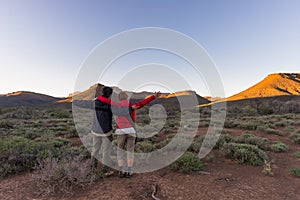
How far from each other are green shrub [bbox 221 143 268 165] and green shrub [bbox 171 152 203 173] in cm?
147

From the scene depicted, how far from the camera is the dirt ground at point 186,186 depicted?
3.72 m

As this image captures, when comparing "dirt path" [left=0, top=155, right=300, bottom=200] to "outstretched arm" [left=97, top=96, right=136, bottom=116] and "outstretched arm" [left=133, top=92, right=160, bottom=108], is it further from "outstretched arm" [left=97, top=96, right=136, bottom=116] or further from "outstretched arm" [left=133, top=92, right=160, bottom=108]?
"outstretched arm" [left=133, top=92, right=160, bottom=108]

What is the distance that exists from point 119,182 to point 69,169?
3.72 feet

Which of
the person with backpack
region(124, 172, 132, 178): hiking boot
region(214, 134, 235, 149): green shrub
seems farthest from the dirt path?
region(214, 134, 235, 149): green shrub

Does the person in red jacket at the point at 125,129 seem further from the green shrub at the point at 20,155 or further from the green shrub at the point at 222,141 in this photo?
the green shrub at the point at 222,141

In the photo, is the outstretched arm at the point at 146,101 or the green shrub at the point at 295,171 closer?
the outstretched arm at the point at 146,101

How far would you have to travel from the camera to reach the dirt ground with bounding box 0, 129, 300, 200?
146 inches

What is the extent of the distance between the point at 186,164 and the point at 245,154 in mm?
2040

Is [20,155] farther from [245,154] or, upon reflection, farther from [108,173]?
[245,154]

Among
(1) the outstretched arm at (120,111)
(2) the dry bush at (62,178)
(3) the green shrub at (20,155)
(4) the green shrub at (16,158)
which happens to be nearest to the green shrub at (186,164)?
(1) the outstretched arm at (120,111)

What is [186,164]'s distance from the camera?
4918 mm

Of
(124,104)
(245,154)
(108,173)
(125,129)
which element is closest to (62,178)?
(108,173)

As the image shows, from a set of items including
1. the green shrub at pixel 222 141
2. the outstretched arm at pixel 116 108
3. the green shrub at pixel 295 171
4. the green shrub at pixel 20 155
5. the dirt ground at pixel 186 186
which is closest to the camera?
the dirt ground at pixel 186 186

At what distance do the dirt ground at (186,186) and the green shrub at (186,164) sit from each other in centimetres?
15
